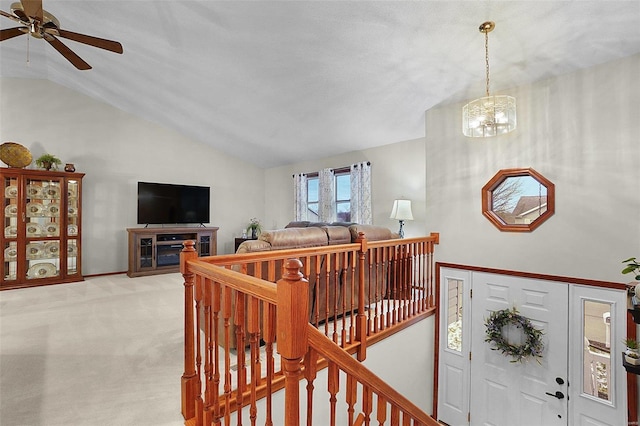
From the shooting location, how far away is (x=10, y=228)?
15.7ft

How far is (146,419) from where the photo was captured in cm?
183

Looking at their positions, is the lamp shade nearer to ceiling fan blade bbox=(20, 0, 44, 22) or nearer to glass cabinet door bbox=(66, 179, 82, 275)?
ceiling fan blade bbox=(20, 0, 44, 22)

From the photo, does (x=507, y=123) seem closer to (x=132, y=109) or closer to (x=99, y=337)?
(x=99, y=337)

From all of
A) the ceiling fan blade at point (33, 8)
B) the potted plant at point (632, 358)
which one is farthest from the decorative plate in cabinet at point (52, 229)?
the potted plant at point (632, 358)

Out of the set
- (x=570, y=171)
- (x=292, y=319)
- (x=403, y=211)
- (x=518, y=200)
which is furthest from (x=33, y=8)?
(x=570, y=171)

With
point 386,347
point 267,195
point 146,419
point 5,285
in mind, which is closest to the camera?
point 146,419

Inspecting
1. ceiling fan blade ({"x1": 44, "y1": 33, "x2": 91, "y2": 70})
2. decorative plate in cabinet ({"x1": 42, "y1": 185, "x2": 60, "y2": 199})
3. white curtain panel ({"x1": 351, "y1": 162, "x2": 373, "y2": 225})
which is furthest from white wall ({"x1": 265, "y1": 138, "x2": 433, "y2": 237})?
decorative plate in cabinet ({"x1": 42, "y1": 185, "x2": 60, "y2": 199})

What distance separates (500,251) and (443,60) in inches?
86.7

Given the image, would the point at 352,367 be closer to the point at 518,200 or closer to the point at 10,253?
the point at 518,200

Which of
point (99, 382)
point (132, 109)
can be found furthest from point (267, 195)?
point (99, 382)

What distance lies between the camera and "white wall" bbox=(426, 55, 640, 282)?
274 cm

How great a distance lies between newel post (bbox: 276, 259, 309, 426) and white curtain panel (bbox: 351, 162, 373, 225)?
15.8 ft

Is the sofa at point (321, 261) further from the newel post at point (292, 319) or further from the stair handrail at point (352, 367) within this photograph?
the newel post at point (292, 319)

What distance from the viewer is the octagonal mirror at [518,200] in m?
3.21
